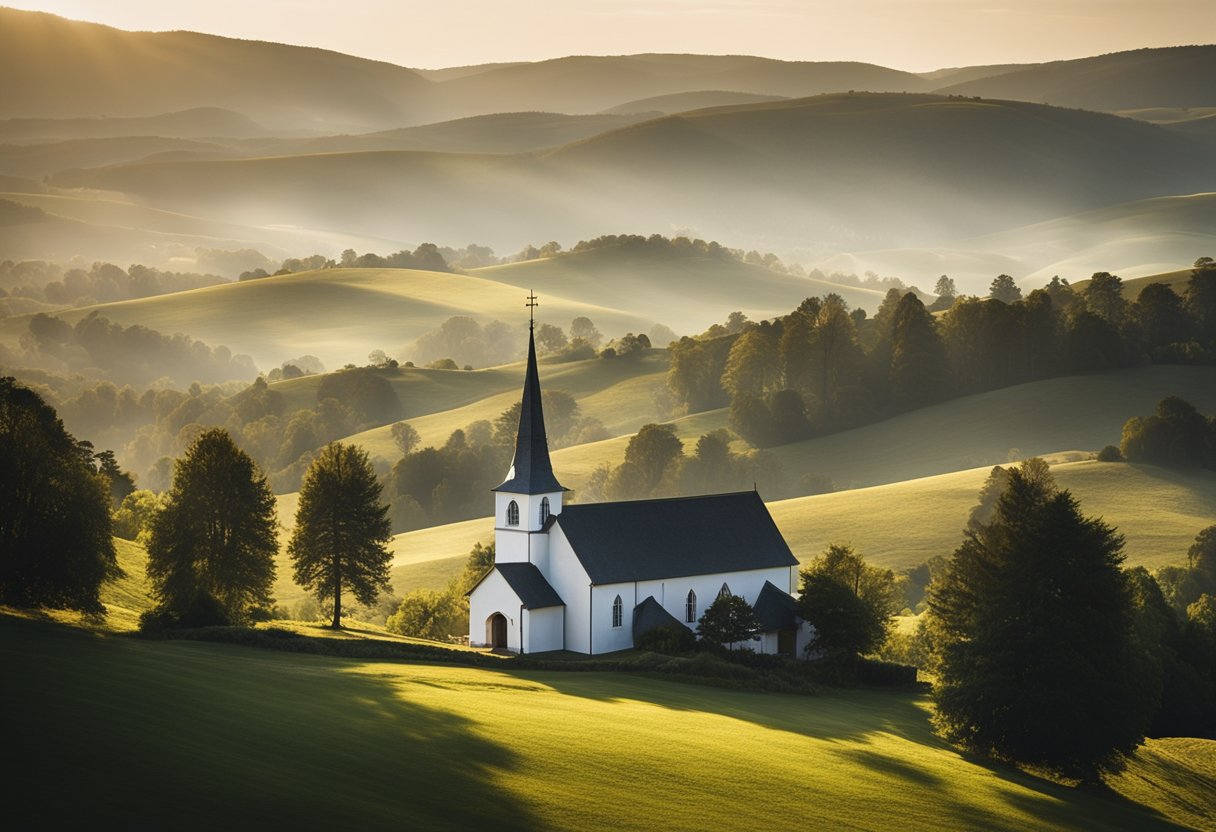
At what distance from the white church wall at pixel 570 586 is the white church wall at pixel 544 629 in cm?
36

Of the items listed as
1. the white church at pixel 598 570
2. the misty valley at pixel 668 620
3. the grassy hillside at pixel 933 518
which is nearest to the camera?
the misty valley at pixel 668 620

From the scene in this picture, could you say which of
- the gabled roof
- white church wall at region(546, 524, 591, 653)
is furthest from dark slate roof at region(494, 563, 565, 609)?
white church wall at region(546, 524, 591, 653)

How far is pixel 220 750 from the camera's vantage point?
28406 millimetres

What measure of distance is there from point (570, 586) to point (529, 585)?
1.94 m

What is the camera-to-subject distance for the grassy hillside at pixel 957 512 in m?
88.1

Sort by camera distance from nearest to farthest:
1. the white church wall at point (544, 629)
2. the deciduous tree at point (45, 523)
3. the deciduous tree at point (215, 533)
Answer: the deciduous tree at point (45, 523) < the deciduous tree at point (215, 533) < the white church wall at point (544, 629)

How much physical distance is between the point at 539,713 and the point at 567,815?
10249 millimetres

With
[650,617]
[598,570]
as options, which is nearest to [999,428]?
[650,617]

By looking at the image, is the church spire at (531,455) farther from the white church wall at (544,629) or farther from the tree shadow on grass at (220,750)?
the tree shadow on grass at (220,750)

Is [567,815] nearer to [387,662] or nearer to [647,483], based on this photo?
[387,662]

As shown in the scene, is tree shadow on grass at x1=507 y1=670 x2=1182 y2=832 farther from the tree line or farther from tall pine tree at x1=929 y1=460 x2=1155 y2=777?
the tree line

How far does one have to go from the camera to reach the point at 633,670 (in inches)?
2175

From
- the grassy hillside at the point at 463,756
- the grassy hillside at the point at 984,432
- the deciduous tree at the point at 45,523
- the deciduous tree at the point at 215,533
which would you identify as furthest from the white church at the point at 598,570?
the grassy hillside at the point at 984,432

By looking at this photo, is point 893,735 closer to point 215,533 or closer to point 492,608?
point 492,608
